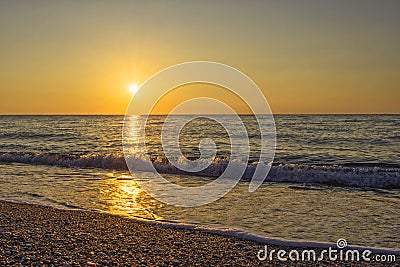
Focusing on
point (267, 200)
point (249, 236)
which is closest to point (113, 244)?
point (249, 236)

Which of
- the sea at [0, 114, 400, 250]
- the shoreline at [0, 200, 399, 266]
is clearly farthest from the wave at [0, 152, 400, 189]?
the shoreline at [0, 200, 399, 266]

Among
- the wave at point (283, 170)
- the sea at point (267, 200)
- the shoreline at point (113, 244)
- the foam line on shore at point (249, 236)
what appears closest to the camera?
the shoreline at point (113, 244)

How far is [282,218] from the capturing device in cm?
836

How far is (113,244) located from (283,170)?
11.7m

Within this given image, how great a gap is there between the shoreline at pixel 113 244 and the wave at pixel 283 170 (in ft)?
28.9

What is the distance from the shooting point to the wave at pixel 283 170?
15352 millimetres

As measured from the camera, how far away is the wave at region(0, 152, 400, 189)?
15.4 meters
